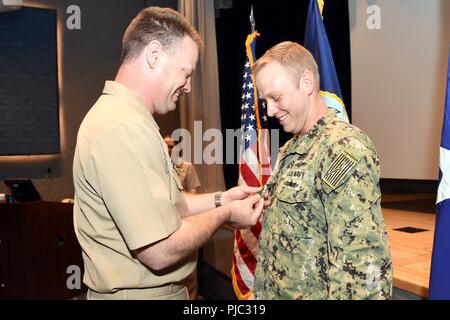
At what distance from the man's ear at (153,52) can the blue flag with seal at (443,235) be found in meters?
1.00

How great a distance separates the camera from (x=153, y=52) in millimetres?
1207

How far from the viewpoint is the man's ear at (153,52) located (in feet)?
3.95

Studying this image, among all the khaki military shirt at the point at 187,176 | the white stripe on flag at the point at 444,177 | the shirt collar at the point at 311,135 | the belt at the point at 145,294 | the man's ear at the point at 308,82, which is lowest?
the belt at the point at 145,294

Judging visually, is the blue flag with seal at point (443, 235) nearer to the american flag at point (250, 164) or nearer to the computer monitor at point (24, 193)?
the american flag at point (250, 164)

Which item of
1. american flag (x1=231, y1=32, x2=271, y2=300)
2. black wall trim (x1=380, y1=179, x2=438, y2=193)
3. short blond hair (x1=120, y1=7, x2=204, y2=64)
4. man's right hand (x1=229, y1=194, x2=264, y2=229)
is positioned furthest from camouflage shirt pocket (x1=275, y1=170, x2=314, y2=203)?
black wall trim (x1=380, y1=179, x2=438, y2=193)

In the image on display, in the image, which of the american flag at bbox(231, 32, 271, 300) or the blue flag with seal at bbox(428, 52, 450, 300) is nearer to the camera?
the blue flag with seal at bbox(428, 52, 450, 300)

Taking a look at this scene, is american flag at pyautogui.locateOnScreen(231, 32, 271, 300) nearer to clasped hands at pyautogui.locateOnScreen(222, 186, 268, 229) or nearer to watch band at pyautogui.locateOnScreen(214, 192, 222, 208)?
watch band at pyautogui.locateOnScreen(214, 192, 222, 208)

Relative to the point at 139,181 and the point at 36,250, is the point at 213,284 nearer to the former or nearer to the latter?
the point at 36,250

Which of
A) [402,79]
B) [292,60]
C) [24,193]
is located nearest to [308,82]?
[292,60]

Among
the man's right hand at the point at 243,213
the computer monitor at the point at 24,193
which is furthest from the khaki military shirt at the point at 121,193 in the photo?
the computer monitor at the point at 24,193

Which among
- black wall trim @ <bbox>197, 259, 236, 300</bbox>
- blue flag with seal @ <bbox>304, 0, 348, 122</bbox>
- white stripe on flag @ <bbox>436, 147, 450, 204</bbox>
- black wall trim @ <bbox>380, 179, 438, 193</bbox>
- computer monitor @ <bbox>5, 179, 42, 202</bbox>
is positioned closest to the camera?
white stripe on flag @ <bbox>436, 147, 450, 204</bbox>

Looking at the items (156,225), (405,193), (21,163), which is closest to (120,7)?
(21,163)

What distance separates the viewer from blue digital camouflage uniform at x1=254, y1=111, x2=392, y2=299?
1112 mm
